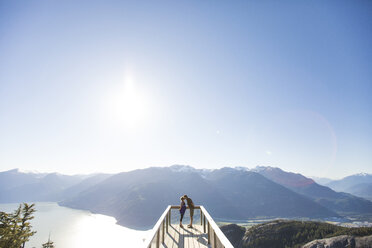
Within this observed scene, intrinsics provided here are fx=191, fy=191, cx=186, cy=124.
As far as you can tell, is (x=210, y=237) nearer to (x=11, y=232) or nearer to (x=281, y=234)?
(x=11, y=232)

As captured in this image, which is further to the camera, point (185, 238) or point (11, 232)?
point (11, 232)

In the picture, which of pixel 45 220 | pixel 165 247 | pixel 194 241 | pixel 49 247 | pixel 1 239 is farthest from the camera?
pixel 45 220

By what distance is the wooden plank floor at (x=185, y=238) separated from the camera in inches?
283

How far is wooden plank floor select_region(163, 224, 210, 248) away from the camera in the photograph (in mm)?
7184

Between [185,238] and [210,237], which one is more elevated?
[210,237]

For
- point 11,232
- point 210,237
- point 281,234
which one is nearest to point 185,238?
point 210,237

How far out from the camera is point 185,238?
314 inches

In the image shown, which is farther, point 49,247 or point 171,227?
point 49,247

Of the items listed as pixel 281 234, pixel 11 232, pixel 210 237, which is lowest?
pixel 281 234

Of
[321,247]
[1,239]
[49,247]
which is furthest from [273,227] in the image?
[1,239]

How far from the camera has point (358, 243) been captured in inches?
2008

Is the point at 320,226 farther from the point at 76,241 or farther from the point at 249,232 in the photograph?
the point at 76,241

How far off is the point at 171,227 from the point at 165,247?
2882 millimetres

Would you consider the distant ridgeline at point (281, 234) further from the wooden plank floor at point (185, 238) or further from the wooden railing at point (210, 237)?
the wooden railing at point (210, 237)
